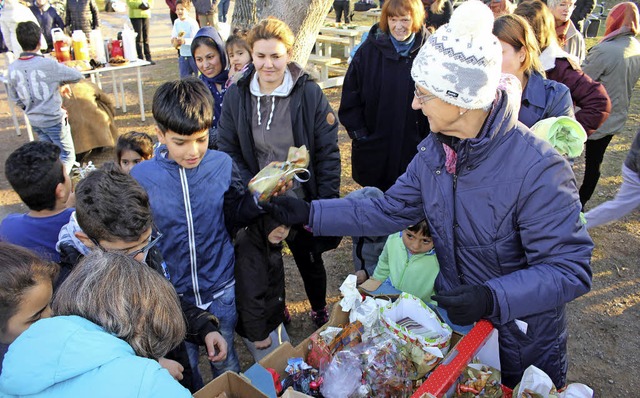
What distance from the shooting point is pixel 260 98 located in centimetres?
308

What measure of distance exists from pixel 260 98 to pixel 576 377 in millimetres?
2841

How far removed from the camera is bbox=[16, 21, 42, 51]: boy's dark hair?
5.16 metres

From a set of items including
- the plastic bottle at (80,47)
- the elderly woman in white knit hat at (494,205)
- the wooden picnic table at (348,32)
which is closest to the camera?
the elderly woman in white knit hat at (494,205)

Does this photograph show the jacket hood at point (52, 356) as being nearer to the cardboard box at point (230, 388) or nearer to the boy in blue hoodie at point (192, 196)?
the cardboard box at point (230, 388)

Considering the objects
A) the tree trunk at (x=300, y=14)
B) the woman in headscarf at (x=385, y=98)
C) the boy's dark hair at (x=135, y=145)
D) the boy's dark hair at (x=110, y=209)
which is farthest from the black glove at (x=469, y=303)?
the tree trunk at (x=300, y=14)

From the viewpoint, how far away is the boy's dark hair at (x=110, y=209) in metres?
1.96

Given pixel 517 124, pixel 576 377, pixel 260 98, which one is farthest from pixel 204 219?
pixel 576 377

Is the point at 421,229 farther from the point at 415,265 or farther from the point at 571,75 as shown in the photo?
the point at 571,75

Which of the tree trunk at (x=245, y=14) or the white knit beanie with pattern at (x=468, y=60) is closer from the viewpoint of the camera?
the white knit beanie with pattern at (x=468, y=60)

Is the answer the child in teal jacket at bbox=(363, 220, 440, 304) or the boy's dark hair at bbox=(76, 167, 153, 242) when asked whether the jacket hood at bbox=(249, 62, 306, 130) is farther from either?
the boy's dark hair at bbox=(76, 167, 153, 242)

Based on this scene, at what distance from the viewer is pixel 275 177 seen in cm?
229

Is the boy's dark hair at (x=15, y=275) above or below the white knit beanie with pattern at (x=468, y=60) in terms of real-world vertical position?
below

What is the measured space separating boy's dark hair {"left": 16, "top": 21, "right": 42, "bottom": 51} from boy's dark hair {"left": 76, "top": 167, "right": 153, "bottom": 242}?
419 cm

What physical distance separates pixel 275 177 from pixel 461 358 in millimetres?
1145
